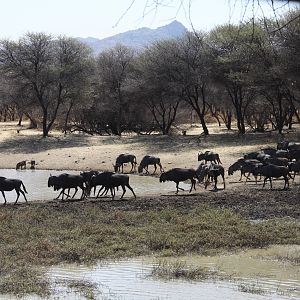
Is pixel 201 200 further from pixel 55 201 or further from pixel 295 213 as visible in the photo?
pixel 55 201

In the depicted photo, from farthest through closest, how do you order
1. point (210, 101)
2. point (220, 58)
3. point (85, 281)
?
point (210, 101)
point (220, 58)
point (85, 281)

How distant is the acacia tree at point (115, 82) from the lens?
2178 inches

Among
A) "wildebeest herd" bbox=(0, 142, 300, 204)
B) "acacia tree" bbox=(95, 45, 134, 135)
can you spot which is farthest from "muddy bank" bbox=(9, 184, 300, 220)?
"acacia tree" bbox=(95, 45, 134, 135)

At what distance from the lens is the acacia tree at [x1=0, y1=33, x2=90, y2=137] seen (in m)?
49.0

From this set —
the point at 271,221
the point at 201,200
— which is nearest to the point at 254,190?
the point at 201,200

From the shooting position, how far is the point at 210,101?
180 ft

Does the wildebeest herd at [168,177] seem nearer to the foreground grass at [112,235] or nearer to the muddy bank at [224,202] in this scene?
the muddy bank at [224,202]

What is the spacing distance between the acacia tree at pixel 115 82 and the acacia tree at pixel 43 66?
172 inches

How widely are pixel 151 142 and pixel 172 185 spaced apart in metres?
20.2

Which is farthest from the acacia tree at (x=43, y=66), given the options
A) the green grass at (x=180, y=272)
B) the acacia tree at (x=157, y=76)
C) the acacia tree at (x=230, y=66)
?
the green grass at (x=180, y=272)

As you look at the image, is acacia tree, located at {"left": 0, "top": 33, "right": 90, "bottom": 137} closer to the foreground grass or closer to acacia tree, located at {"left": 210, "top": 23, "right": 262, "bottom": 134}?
acacia tree, located at {"left": 210, "top": 23, "right": 262, "bottom": 134}

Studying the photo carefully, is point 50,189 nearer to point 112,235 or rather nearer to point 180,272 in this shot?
point 112,235

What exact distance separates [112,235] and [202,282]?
12.6 ft

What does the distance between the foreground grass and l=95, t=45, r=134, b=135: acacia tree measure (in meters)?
39.3
